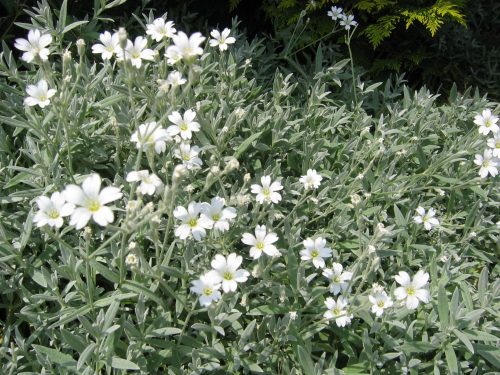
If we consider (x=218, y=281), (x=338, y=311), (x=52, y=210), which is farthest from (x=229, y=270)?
(x=52, y=210)

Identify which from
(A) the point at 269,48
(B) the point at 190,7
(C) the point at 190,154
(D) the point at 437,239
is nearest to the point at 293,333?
(C) the point at 190,154

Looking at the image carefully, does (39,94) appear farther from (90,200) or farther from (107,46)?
(90,200)

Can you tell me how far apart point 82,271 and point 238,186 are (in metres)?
0.98

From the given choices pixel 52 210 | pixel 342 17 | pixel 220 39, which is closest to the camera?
pixel 52 210

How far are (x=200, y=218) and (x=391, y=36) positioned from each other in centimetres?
299

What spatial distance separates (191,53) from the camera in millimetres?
1956

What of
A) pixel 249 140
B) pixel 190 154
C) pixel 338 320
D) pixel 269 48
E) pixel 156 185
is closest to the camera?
pixel 156 185

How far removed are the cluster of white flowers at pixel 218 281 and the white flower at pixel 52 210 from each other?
20.0 inches

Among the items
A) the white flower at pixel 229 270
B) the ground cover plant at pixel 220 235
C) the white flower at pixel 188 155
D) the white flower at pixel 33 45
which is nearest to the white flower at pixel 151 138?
the ground cover plant at pixel 220 235

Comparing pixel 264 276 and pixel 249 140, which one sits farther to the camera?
pixel 249 140

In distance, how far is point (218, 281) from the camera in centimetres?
193

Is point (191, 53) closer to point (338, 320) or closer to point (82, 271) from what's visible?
point (82, 271)

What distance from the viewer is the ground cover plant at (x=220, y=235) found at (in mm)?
2088

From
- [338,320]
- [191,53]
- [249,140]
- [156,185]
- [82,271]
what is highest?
[191,53]
